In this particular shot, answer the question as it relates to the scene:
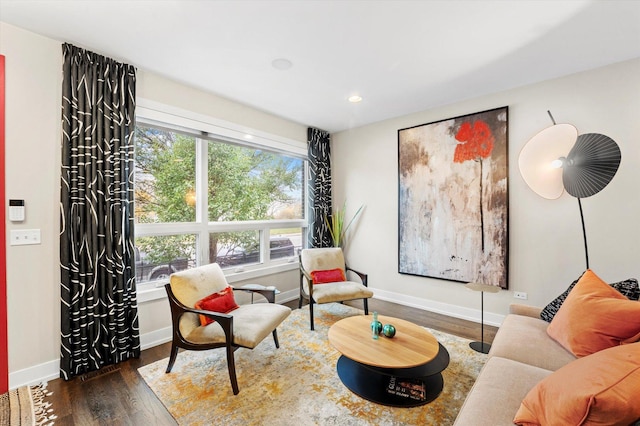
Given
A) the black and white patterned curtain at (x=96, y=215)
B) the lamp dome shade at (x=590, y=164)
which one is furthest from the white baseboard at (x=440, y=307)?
the black and white patterned curtain at (x=96, y=215)

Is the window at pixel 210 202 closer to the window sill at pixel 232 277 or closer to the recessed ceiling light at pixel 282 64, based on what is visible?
the window sill at pixel 232 277

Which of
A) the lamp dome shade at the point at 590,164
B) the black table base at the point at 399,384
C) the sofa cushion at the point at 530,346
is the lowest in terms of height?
the black table base at the point at 399,384

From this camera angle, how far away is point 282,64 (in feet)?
8.71

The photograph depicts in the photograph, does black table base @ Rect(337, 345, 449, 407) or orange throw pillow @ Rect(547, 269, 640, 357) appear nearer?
orange throw pillow @ Rect(547, 269, 640, 357)

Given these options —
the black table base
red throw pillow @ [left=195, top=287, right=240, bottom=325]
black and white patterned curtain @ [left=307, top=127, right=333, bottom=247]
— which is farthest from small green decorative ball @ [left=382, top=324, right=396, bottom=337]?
black and white patterned curtain @ [left=307, top=127, right=333, bottom=247]

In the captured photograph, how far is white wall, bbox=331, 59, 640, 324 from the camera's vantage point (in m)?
2.63

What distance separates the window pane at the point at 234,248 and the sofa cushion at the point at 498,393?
2.96 meters

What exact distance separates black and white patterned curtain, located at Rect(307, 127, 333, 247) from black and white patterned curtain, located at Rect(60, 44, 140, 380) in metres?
2.55

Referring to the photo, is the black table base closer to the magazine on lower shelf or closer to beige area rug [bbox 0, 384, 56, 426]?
the magazine on lower shelf

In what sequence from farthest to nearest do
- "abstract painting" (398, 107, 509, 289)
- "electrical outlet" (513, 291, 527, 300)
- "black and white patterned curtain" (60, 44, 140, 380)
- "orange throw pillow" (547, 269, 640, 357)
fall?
1. "abstract painting" (398, 107, 509, 289)
2. "electrical outlet" (513, 291, 527, 300)
3. "black and white patterned curtain" (60, 44, 140, 380)
4. "orange throw pillow" (547, 269, 640, 357)

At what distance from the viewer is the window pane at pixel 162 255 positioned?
9.56 ft

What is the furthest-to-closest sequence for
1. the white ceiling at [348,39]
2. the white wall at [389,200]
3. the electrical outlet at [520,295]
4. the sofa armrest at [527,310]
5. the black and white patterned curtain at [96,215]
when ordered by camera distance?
the electrical outlet at [520,295]
the sofa armrest at [527,310]
the black and white patterned curtain at [96,215]
the white wall at [389,200]
the white ceiling at [348,39]

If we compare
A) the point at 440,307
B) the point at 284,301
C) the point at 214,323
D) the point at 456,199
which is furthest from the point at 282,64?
the point at 440,307

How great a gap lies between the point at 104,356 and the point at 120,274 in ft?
2.33
